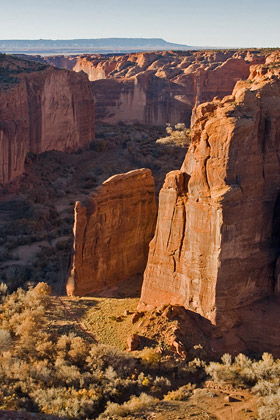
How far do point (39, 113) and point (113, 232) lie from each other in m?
24.6

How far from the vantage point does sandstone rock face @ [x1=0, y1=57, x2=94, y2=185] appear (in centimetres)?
3834

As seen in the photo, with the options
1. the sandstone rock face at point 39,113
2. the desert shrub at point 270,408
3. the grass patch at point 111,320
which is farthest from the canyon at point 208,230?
the sandstone rock face at point 39,113

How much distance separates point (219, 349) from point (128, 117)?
4859 centimetres

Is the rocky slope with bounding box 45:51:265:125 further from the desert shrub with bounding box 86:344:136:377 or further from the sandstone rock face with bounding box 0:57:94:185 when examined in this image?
the desert shrub with bounding box 86:344:136:377

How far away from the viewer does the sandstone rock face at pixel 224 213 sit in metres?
16.8

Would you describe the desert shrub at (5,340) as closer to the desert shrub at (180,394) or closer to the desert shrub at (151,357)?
the desert shrub at (151,357)

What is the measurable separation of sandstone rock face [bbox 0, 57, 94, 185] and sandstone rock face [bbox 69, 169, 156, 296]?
18.3 metres

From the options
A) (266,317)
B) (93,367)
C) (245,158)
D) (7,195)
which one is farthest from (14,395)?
(7,195)

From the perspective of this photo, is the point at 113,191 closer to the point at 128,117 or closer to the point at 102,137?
the point at 102,137

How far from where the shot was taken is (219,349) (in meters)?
17.2

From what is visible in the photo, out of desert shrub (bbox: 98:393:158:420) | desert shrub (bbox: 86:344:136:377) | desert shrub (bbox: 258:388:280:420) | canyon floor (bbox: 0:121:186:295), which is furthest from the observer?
canyon floor (bbox: 0:121:186:295)

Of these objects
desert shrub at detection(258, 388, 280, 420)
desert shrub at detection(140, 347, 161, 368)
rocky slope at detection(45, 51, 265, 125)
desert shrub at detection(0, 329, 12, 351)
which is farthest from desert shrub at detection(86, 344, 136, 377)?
rocky slope at detection(45, 51, 265, 125)

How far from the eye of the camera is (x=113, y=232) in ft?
69.4

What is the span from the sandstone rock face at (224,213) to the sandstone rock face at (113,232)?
281 centimetres
